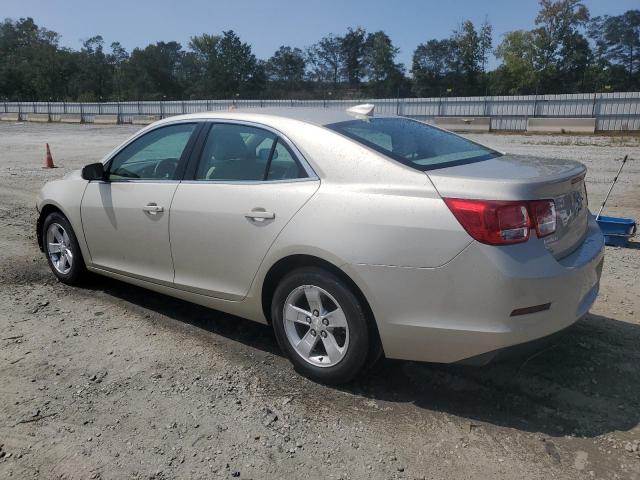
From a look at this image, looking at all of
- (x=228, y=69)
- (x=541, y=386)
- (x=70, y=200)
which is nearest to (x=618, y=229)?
(x=541, y=386)

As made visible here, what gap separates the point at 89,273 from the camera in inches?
207

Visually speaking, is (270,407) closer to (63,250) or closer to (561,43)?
(63,250)

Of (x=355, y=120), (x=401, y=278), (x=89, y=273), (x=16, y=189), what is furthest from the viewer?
(x=16, y=189)

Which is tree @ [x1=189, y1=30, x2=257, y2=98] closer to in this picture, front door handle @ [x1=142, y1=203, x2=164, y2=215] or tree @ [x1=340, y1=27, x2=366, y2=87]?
tree @ [x1=340, y1=27, x2=366, y2=87]

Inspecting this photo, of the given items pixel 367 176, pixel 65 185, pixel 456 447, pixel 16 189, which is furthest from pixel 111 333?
pixel 16 189

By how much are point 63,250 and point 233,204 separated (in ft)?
8.08

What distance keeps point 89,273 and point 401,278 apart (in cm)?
341

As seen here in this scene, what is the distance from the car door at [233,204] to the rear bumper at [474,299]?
2.23ft

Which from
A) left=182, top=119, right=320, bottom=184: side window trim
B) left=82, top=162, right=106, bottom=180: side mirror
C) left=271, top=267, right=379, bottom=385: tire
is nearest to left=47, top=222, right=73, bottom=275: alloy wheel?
left=82, top=162, right=106, bottom=180: side mirror

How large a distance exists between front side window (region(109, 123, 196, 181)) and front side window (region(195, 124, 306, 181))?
29 centimetres

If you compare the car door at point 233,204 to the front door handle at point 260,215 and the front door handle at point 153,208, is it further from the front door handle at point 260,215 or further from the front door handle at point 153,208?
the front door handle at point 153,208

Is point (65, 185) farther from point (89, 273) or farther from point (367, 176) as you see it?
point (367, 176)

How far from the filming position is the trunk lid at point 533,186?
9.50 feet

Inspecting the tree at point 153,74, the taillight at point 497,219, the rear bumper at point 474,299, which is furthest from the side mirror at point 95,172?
the tree at point 153,74
